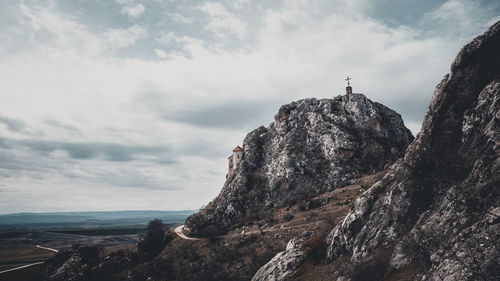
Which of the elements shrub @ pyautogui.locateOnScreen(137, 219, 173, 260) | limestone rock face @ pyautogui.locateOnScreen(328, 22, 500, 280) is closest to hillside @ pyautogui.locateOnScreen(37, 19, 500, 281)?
limestone rock face @ pyautogui.locateOnScreen(328, 22, 500, 280)

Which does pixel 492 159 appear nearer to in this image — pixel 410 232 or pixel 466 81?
pixel 410 232

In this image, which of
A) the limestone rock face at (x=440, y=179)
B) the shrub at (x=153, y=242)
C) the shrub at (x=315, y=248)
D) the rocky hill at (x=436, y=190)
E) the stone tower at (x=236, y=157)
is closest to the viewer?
the rocky hill at (x=436, y=190)

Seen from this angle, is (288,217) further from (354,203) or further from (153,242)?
(153,242)

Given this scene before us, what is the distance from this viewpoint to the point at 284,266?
146 feet

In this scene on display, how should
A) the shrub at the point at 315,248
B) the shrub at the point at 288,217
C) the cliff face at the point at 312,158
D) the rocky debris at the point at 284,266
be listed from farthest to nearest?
the cliff face at the point at 312,158 → the shrub at the point at 288,217 → the shrub at the point at 315,248 → the rocky debris at the point at 284,266

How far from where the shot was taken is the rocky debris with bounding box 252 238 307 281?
42.9 metres

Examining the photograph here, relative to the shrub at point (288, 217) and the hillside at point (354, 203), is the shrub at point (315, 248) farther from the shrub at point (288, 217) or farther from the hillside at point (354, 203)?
the shrub at point (288, 217)

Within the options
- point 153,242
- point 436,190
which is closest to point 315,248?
point 436,190

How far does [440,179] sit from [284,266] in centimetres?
2635

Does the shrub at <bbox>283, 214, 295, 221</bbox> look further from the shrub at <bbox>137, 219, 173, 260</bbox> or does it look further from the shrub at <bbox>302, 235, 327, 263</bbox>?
the shrub at <bbox>137, 219, 173, 260</bbox>

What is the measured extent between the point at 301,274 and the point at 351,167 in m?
68.2

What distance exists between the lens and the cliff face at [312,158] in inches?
4031

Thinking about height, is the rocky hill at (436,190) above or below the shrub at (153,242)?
above

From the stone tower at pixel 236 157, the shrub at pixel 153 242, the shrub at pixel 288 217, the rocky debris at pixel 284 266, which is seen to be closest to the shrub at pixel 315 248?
the rocky debris at pixel 284 266
